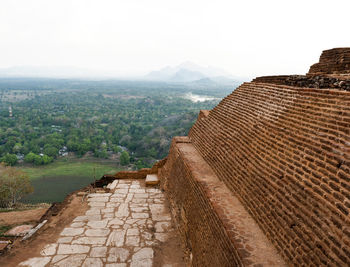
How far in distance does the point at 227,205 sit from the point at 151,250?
190cm

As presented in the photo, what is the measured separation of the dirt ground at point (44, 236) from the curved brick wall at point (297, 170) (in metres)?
3.65

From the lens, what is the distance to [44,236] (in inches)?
185

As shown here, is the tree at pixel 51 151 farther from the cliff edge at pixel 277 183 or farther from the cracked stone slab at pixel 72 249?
the cliff edge at pixel 277 183

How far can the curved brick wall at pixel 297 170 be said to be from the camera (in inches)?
91.5

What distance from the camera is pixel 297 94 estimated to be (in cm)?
402

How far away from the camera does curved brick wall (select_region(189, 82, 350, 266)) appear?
2.32m

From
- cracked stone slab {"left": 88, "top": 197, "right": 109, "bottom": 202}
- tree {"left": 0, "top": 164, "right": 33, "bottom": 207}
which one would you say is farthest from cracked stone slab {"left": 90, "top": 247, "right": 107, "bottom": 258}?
tree {"left": 0, "top": 164, "right": 33, "bottom": 207}

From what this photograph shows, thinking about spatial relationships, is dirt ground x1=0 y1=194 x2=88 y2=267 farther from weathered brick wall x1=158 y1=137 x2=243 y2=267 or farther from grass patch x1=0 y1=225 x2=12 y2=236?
weathered brick wall x1=158 y1=137 x2=243 y2=267

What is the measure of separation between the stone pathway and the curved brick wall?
201 centimetres

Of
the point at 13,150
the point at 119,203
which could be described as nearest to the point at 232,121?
the point at 119,203

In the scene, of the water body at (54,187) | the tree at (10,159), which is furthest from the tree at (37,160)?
the water body at (54,187)

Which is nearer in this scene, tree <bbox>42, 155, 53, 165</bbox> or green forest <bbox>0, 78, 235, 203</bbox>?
green forest <bbox>0, 78, 235, 203</bbox>

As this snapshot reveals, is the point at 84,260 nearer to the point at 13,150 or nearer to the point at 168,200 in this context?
the point at 168,200

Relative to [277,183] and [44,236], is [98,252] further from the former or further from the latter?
[277,183]
